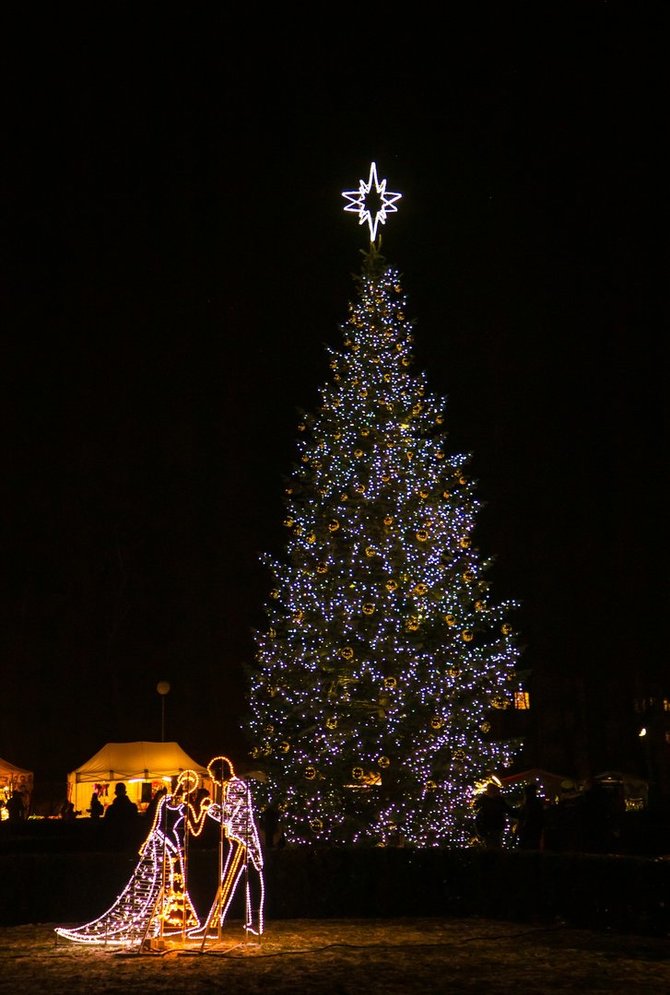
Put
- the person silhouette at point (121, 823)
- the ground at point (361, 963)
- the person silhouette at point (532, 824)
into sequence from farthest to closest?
the person silhouette at point (121, 823) → the person silhouette at point (532, 824) → the ground at point (361, 963)

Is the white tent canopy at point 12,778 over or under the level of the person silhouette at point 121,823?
over

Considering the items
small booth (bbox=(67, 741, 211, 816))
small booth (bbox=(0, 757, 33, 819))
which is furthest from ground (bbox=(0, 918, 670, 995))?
small booth (bbox=(0, 757, 33, 819))

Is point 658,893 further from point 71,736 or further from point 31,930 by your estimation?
point 71,736

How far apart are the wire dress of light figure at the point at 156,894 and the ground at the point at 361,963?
0.25 metres

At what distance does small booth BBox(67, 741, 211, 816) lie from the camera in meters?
29.4

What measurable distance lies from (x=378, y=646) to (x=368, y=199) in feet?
27.2

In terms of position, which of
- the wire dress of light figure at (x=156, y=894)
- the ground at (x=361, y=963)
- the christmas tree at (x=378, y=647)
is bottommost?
the ground at (x=361, y=963)

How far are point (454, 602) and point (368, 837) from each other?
411 cm

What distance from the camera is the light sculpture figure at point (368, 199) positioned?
21.4 meters

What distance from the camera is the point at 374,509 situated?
64.7 ft

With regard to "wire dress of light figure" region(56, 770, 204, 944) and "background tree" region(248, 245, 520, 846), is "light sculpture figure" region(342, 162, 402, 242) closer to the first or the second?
"background tree" region(248, 245, 520, 846)

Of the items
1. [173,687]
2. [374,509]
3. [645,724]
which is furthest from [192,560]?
[374,509]

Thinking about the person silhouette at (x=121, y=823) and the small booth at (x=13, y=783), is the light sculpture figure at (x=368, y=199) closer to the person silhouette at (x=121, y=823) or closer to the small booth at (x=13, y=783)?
the person silhouette at (x=121, y=823)

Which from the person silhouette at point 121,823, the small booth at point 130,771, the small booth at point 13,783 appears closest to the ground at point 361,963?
the person silhouette at point 121,823
